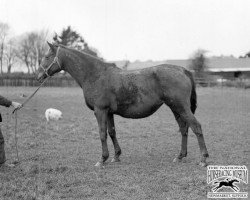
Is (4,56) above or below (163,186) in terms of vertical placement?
above

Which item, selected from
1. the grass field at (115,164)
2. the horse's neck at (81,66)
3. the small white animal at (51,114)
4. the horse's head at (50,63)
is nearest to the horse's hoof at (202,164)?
the grass field at (115,164)

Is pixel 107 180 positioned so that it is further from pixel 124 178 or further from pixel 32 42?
pixel 32 42

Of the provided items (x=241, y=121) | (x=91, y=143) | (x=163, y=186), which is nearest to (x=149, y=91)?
(x=163, y=186)

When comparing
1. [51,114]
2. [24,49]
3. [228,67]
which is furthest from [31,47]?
[51,114]

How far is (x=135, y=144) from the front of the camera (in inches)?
433

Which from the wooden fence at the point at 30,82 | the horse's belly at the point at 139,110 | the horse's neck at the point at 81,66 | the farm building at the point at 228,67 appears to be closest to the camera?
the horse's belly at the point at 139,110

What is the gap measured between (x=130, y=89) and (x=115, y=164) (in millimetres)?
1872

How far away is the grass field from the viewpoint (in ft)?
20.1

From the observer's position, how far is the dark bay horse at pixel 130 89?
809 centimetres

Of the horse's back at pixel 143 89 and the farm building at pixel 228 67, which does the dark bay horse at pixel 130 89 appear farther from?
the farm building at pixel 228 67

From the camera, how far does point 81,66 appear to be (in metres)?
8.59

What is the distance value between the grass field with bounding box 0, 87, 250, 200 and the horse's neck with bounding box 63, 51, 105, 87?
2.15m

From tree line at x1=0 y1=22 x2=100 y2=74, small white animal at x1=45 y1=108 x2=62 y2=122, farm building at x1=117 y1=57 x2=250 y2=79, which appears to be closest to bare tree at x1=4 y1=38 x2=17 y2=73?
tree line at x1=0 y1=22 x2=100 y2=74

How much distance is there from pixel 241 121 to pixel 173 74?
31.1 ft
